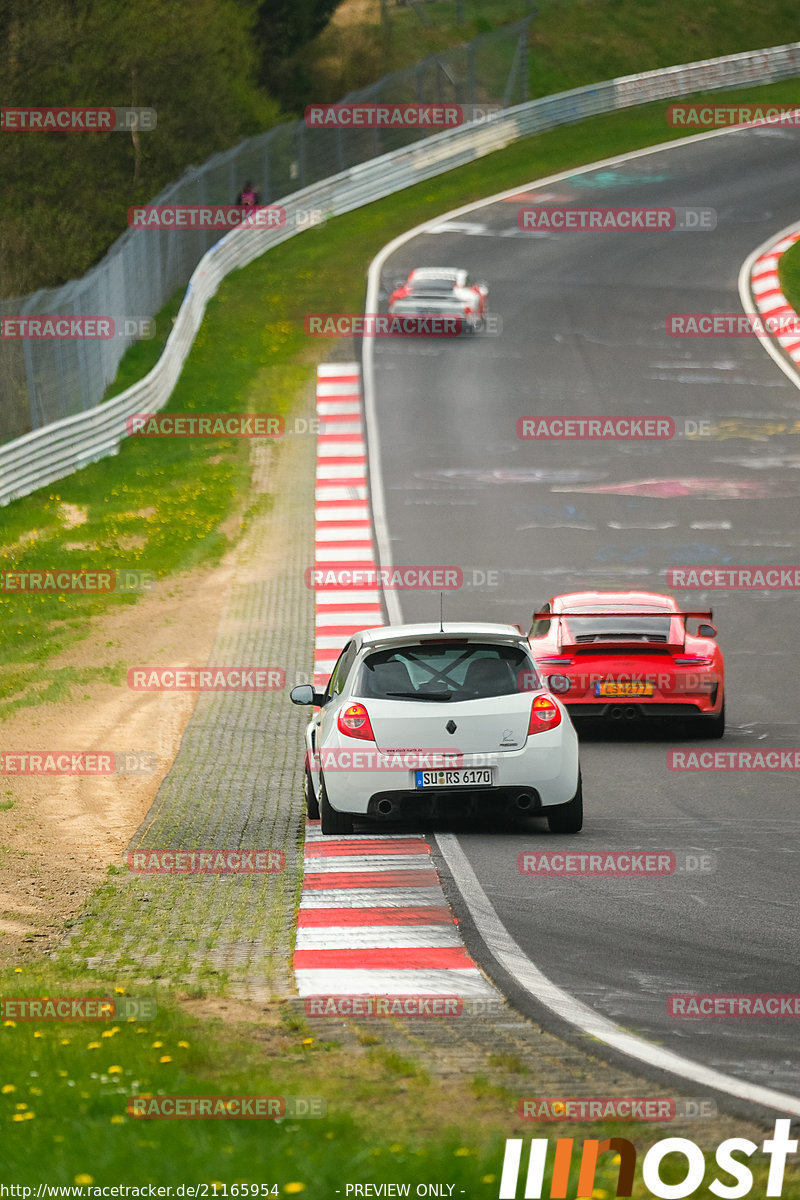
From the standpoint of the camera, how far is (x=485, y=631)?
459 inches

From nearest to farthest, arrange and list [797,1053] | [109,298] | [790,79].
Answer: [797,1053]
[109,298]
[790,79]

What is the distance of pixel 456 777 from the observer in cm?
1104

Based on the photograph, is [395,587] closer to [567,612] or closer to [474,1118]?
[567,612]

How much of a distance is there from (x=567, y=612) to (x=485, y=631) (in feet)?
14.5

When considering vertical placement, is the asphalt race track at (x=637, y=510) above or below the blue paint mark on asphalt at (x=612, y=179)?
below

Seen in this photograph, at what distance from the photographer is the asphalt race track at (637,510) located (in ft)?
28.4

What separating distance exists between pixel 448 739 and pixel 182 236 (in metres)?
32.0

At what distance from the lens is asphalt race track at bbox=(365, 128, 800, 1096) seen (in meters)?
8.66

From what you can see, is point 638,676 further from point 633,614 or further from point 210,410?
point 210,410

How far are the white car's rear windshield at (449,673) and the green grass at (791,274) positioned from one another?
91.1 ft

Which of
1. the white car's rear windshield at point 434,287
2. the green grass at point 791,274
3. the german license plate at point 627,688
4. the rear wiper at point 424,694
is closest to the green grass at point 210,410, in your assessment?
the white car's rear windshield at point 434,287

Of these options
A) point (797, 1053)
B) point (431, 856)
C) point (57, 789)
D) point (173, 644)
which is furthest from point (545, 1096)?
point (173, 644)

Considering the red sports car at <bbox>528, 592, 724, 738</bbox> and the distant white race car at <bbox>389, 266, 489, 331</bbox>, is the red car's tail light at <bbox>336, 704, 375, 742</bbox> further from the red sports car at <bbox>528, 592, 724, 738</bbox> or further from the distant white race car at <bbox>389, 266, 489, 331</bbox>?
the distant white race car at <bbox>389, 266, 489, 331</bbox>

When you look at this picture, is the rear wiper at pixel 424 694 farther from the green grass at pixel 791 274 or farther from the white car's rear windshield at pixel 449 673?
the green grass at pixel 791 274
